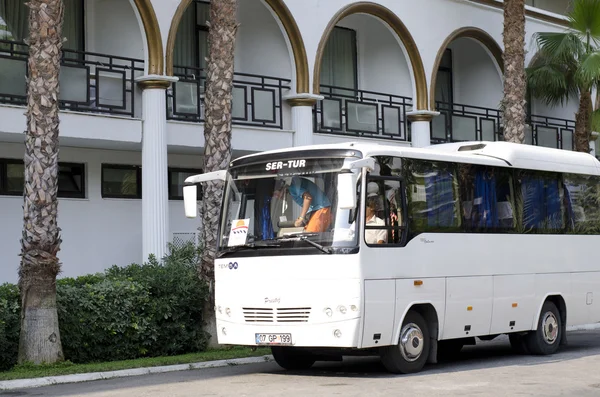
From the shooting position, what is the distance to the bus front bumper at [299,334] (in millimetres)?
12086

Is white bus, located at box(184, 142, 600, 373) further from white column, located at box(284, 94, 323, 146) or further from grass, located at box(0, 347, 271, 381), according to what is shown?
white column, located at box(284, 94, 323, 146)

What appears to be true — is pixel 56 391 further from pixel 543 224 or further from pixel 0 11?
pixel 0 11

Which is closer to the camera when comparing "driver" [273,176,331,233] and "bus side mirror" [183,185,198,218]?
"driver" [273,176,331,233]

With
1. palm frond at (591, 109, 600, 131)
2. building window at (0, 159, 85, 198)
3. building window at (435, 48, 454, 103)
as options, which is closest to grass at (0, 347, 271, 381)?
building window at (0, 159, 85, 198)

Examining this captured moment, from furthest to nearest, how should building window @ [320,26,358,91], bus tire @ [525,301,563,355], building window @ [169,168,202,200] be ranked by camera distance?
building window @ [320,26,358,91] < building window @ [169,168,202,200] < bus tire @ [525,301,563,355]

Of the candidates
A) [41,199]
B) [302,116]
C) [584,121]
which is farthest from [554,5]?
[41,199]

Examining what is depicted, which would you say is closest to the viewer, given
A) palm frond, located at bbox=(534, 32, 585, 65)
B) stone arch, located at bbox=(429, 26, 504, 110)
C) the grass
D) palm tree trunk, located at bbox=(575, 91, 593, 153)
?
the grass

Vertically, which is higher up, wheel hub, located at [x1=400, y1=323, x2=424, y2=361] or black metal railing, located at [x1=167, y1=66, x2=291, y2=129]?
black metal railing, located at [x1=167, y1=66, x2=291, y2=129]

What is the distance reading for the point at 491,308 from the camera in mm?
14453

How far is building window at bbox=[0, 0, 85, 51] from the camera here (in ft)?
67.7

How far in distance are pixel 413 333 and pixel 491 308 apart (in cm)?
192

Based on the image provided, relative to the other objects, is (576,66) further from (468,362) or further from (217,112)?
(468,362)

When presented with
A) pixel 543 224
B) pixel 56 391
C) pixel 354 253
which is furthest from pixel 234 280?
pixel 543 224

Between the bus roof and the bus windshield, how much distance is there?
0.25 metres
